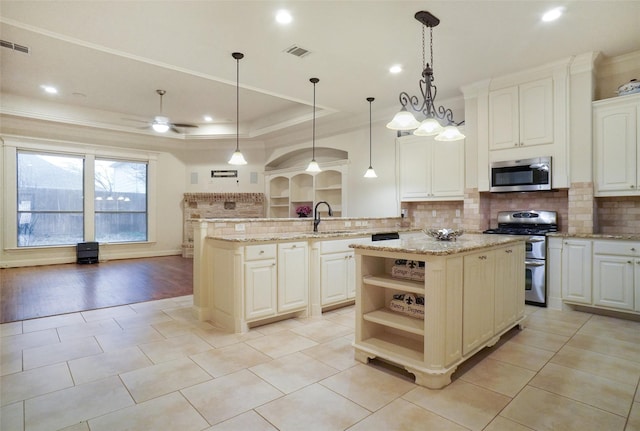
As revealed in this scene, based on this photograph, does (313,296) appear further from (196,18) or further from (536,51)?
(536,51)

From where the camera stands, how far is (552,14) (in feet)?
10.3

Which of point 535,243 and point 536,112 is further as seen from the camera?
point 536,112

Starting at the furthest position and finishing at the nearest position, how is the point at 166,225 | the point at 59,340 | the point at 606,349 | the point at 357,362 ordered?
the point at 166,225 < the point at 59,340 < the point at 606,349 < the point at 357,362

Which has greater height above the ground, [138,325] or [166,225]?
[166,225]

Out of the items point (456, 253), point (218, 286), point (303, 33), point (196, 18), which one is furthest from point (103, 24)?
point (456, 253)

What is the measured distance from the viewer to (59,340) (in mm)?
3121

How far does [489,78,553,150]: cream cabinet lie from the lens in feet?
13.9

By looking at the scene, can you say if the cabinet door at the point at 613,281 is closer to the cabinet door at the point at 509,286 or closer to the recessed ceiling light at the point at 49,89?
the cabinet door at the point at 509,286

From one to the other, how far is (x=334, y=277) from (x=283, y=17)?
275 centimetres

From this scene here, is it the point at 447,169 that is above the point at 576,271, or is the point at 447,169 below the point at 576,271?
above

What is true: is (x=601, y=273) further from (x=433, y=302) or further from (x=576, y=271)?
(x=433, y=302)

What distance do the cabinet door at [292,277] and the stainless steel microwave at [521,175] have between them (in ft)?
9.24

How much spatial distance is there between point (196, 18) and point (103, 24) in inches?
36.6

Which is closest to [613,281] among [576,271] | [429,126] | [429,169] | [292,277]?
[576,271]
